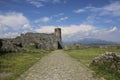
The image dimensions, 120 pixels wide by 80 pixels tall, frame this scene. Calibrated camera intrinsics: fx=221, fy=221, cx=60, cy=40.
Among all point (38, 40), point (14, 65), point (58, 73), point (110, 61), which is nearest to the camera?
point (58, 73)

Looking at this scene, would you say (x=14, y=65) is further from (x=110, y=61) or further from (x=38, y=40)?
(x=38, y=40)

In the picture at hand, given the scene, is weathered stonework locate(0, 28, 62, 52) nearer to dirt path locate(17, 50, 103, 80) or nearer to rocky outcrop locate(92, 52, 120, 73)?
dirt path locate(17, 50, 103, 80)

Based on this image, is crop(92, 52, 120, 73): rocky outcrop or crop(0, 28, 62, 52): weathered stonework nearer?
crop(92, 52, 120, 73): rocky outcrop

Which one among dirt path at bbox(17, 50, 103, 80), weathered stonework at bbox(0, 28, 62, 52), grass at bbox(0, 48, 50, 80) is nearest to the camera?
dirt path at bbox(17, 50, 103, 80)

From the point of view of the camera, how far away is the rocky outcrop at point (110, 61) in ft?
69.4

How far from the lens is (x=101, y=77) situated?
1859 cm

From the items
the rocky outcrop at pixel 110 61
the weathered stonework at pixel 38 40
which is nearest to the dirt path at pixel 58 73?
the rocky outcrop at pixel 110 61

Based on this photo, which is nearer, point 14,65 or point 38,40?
point 14,65

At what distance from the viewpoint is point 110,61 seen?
22.5m

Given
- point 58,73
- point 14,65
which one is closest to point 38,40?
point 14,65

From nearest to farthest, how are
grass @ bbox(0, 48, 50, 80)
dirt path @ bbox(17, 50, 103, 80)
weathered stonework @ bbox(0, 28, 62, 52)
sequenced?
1. dirt path @ bbox(17, 50, 103, 80)
2. grass @ bbox(0, 48, 50, 80)
3. weathered stonework @ bbox(0, 28, 62, 52)

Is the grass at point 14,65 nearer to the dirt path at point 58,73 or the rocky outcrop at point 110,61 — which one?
the dirt path at point 58,73

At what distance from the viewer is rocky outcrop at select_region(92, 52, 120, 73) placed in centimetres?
2116

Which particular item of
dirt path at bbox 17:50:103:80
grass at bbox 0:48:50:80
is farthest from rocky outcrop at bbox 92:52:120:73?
grass at bbox 0:48:50:80
